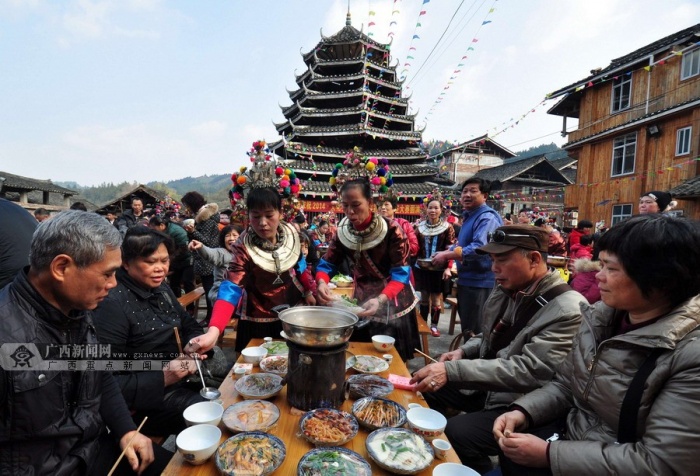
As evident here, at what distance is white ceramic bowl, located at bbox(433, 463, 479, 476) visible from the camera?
1406mm

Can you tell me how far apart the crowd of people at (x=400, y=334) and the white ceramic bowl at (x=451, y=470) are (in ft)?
1.34

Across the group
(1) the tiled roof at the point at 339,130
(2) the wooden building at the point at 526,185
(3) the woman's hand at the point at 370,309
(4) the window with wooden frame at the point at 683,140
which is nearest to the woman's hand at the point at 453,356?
(3) the woman's hand at the point at 370,309

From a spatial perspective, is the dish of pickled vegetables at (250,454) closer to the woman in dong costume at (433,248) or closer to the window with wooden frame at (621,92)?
the woman in dong costume at (433,248)

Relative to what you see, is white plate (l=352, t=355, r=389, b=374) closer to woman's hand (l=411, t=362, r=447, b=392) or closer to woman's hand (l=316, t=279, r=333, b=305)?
woman's hand (l=411, t=362, r=447, b=392)

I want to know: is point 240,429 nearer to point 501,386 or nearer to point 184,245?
point 501,386

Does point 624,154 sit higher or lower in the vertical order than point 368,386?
higher

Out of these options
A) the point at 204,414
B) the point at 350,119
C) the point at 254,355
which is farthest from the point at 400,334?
the point at 350,119

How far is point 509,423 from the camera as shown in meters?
1.79

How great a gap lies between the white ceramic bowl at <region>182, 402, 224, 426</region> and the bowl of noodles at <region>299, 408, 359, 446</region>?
1.41 feet

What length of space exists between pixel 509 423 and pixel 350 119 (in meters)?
A: 19.3

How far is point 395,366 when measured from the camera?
2494mm

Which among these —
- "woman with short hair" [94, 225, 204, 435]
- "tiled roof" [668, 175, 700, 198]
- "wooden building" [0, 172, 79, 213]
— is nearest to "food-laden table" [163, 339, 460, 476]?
"woman with short hair" [94, 225, 204, 435]

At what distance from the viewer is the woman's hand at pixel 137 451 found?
1726 mm

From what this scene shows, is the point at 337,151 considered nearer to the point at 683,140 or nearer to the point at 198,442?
the point at 683,140
